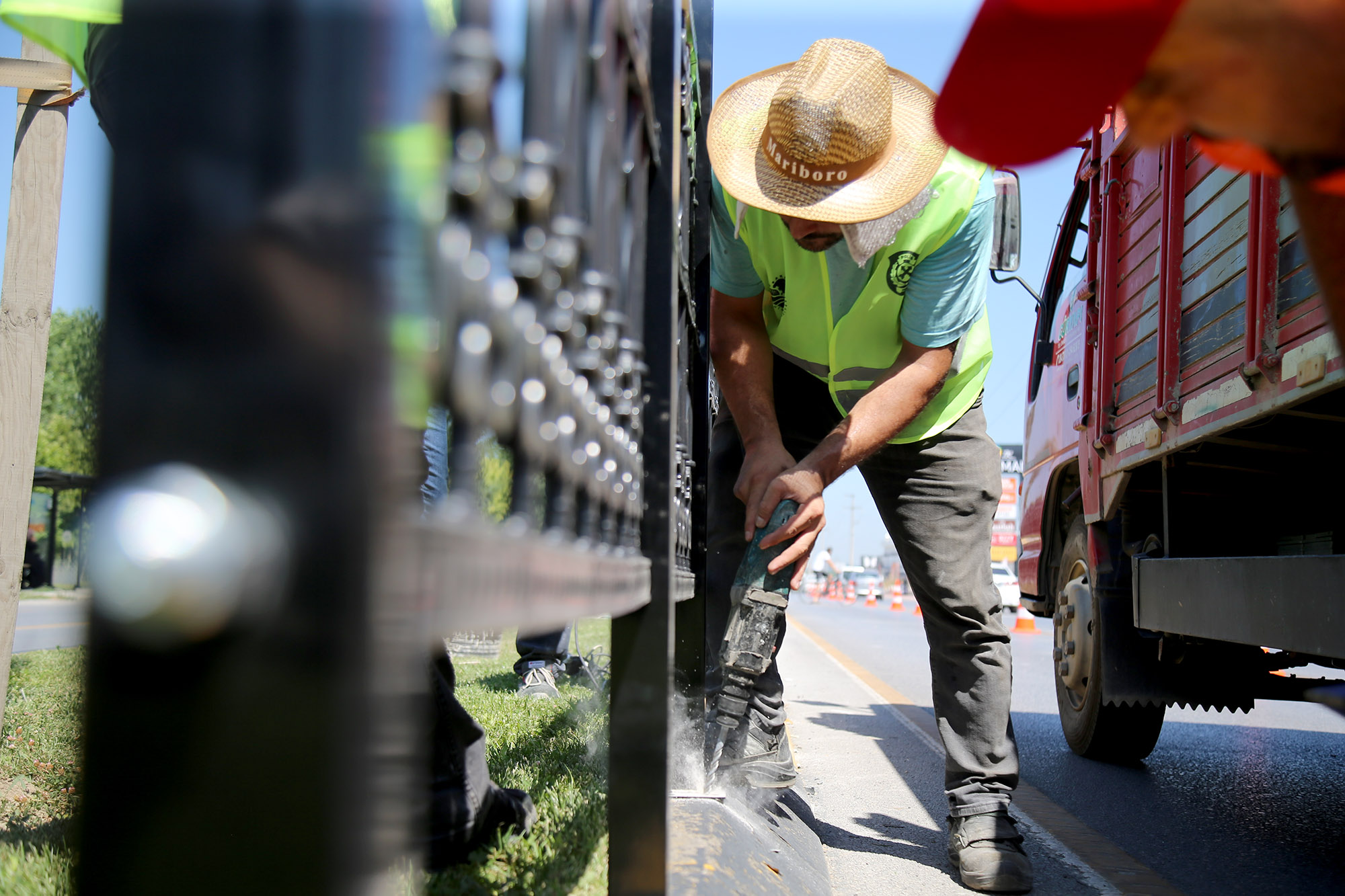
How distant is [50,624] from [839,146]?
12.3 meters

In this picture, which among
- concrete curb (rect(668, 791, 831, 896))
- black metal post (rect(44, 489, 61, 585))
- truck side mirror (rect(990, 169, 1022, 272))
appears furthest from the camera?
truck side mirror (rect(990, 169, 1022, 272))

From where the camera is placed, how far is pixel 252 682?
0.45 meters

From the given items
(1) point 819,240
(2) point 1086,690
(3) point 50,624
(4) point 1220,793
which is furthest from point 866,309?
(3) point 50,624

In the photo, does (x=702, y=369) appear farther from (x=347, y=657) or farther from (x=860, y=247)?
(x=347, y=657)

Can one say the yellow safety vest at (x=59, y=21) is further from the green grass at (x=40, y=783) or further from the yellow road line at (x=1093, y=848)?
the yellow road line at (x=1093, y=848)

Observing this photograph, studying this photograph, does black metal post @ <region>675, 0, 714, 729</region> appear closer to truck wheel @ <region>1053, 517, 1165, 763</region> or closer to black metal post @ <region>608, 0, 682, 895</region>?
black metal post @ <region>608, 0, 682, 895</region>

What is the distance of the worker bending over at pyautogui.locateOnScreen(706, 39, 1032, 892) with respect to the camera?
242 centimetres

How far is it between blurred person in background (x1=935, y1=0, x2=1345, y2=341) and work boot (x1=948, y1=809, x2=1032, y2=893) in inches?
75.2

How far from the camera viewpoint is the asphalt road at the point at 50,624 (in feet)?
1.53

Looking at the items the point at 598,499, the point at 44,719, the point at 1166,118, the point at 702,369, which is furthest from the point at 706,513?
the point at 44,719

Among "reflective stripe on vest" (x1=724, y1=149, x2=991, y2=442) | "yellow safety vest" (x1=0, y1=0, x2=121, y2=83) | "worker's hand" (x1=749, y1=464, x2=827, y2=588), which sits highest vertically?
"yellow safety vest" (x1=0, y1=0, x2=121, y2=83)

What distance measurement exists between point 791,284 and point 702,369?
361 millimetres

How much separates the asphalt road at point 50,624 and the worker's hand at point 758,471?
161 cm

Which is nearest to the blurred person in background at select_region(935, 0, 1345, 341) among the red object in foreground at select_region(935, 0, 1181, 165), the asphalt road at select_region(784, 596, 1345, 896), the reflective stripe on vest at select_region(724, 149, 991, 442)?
the red object in foreground at select_region(935, 0, 1181, 165)
